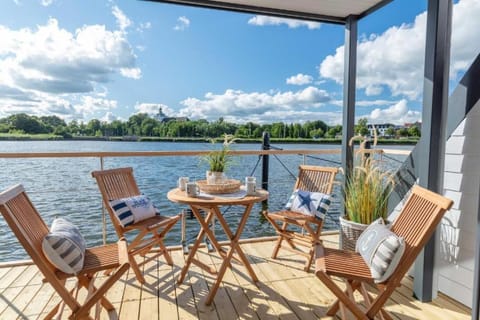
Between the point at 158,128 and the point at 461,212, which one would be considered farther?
the point at 158,128

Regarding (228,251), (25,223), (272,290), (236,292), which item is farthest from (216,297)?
(25,223)

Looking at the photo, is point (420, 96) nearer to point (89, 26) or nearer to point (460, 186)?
point (460, 186)

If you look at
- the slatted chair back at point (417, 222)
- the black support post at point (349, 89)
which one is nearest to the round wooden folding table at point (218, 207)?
the slatted chair back at point (417, 222)

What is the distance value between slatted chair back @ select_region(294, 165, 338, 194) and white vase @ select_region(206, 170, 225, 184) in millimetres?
926

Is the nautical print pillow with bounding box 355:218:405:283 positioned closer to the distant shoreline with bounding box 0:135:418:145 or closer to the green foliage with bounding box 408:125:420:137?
the green foliage with bounding box 408:125:420:137

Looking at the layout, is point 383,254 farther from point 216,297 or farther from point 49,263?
point 49,263

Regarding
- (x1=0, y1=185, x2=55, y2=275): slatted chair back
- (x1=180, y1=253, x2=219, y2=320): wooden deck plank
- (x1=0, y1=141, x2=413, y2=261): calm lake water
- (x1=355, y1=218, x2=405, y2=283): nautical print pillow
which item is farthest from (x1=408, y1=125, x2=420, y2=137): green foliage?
(x1=0, y1=185, x2=55, y2=275): slatted chair back

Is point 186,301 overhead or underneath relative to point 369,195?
underneath

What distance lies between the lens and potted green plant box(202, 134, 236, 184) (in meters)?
2.73

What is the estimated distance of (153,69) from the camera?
1548 cm

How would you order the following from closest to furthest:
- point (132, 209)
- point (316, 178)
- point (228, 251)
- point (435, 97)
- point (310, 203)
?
point (435, 97), point (228, 251), point (132, 209), point (310, 203), point (316, 178)

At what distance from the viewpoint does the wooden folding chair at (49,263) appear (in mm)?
1522

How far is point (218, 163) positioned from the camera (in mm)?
2764

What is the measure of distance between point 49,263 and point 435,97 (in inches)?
109
